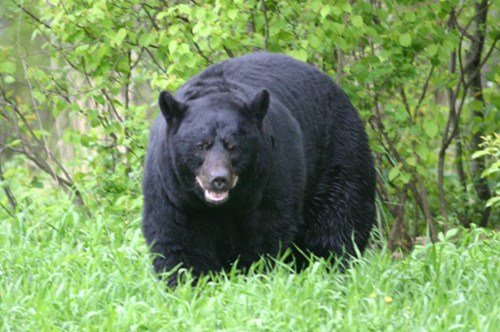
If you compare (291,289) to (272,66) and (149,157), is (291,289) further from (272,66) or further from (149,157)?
(272,66)

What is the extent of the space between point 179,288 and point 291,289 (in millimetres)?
641

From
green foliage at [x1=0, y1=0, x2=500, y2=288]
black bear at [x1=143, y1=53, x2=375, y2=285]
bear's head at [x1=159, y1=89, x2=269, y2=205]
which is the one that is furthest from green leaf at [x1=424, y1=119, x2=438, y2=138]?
bear's head at [x1=159, y1=89, x2=269, y2=205]

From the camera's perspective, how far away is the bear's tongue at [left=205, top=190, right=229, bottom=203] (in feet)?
18.8

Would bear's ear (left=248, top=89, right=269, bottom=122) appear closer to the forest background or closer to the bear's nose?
the bear's nose

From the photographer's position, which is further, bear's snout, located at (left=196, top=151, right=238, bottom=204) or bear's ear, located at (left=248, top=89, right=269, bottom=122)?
bear's ear, located at (left=248, top=89, right=269, bottom=122)

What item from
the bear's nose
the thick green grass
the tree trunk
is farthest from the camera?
the tree trunk

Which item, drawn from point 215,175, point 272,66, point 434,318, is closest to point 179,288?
point 215,175

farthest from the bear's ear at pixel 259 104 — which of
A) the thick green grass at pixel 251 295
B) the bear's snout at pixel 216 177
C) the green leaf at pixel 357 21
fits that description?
the green leaf at pixel 357 21

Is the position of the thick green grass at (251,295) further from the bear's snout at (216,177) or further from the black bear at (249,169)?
the bear's snout at (216,177)

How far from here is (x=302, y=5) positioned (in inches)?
320

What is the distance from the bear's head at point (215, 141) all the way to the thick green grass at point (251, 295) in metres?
0.53

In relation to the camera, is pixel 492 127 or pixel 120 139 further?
pixel 492 127

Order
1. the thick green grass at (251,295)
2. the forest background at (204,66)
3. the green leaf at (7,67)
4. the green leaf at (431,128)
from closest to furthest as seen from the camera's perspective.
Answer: the thick green grass at (251,295) < the forest background at (204,66) < the green leaf at (431,128) < the green leaf at (7,67)

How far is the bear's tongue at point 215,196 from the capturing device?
5.74m
